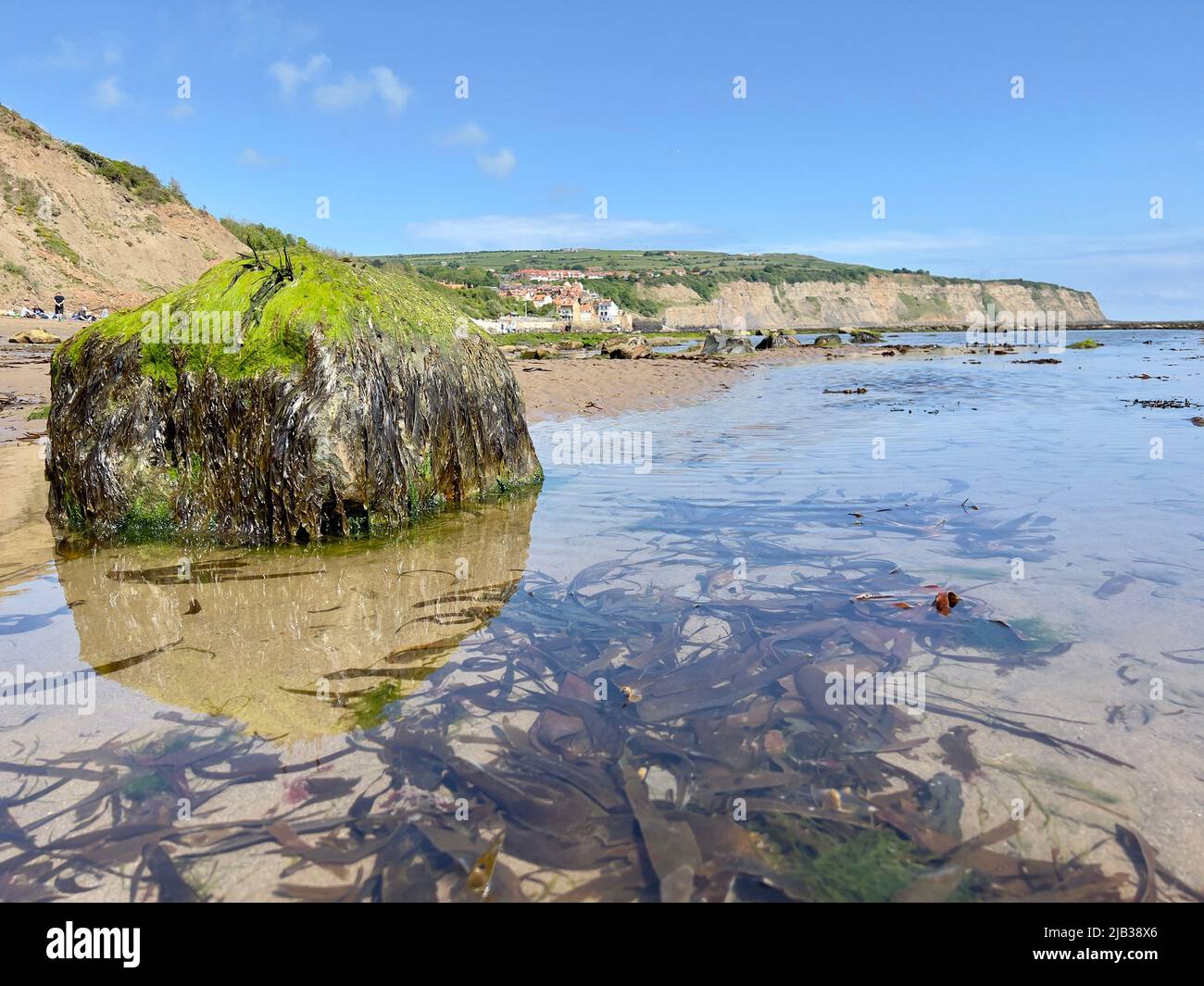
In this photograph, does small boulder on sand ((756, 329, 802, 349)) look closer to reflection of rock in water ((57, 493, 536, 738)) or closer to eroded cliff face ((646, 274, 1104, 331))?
reflection of rock in water ((57, 493, 536, 738))

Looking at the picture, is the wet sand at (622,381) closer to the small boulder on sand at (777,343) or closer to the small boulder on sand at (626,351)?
the small boulder on sand at (626,351)

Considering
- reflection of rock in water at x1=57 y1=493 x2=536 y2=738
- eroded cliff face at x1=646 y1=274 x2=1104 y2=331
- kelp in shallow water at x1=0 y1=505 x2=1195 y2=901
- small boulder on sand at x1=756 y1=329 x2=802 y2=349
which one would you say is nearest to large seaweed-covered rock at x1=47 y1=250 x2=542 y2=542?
reflection of rock in water at x1=57 y1=493 x2=536 y2=738

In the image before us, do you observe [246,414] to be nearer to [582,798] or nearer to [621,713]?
[621,713]

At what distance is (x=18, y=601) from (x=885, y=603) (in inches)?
211

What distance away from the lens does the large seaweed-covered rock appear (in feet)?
19.3

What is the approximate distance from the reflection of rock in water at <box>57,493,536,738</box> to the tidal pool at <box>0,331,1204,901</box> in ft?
0.08

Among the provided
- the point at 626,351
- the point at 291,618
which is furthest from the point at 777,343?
the point at 291,618

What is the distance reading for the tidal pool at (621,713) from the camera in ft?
7.59

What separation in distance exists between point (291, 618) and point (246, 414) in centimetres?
244

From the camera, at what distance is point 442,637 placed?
13.1ft

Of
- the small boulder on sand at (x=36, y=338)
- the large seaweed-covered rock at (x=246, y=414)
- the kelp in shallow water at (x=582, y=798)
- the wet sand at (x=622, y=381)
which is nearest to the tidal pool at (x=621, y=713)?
the kelp in shallow water at (x=582, y=798)

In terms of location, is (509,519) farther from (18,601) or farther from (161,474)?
(18,601)

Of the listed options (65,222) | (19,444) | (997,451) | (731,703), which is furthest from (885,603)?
(65,222)

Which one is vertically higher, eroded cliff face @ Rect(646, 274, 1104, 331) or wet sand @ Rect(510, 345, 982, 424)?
eroded cliff face @ Rect(646, 274, 1104, 331)
